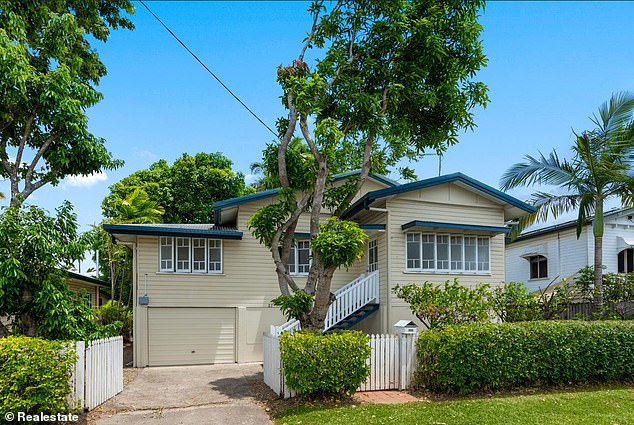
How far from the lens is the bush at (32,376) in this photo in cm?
748

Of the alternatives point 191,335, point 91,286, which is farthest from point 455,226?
point 91,286

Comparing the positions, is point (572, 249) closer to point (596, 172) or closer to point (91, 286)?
point (596, 172)

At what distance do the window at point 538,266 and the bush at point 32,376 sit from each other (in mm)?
19551

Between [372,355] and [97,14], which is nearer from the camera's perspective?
[372,355]

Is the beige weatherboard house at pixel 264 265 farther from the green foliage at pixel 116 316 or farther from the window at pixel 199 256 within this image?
the green foliage at pixel 116 316

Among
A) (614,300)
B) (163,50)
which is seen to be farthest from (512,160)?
(163,50)

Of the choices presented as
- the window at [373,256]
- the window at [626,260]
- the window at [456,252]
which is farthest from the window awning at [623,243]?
the window at [373,256]

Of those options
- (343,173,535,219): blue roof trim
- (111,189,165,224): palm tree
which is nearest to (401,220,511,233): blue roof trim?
(343,173,535,219): blue roof trim

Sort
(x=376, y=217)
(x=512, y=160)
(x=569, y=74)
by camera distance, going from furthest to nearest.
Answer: (x=512, y=160) < (x=376, y=217) < (x=569, y=74)

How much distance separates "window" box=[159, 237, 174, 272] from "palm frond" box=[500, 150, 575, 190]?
11.2 meters

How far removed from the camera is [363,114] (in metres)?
11.9

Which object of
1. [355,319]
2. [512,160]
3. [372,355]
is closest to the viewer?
[372,355]

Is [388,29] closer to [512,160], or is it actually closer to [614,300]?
[512,160]

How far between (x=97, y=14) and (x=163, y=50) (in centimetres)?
316
